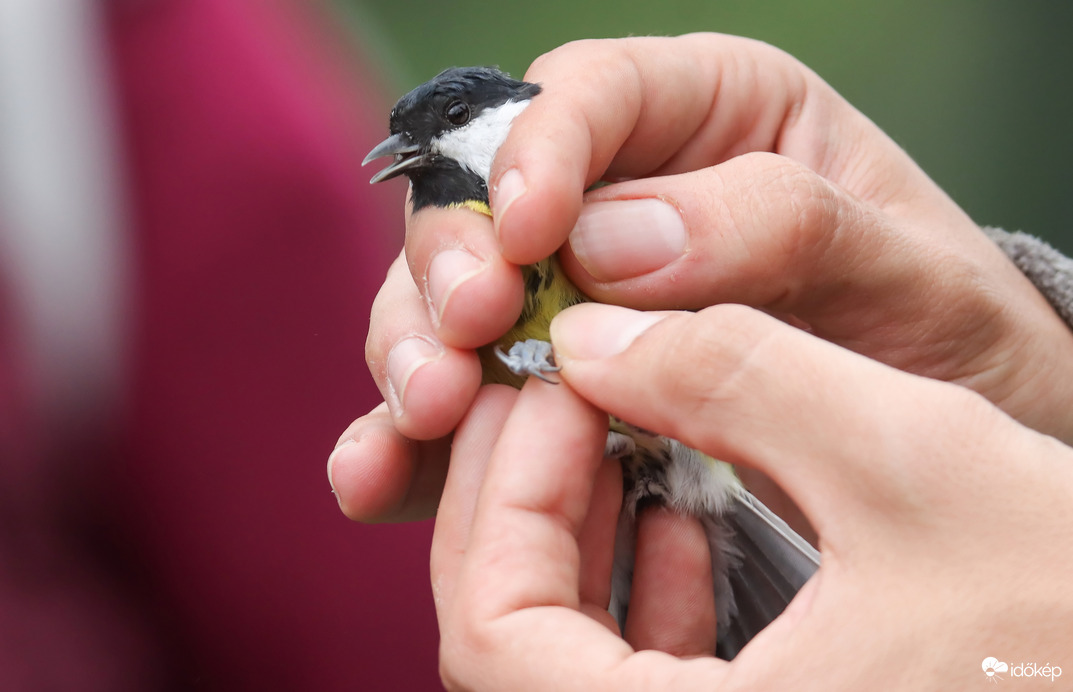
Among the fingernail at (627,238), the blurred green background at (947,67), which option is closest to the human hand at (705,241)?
the fingernail at (627,238)

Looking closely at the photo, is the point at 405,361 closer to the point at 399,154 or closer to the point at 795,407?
the point at 399,154

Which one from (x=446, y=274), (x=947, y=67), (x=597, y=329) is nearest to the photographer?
(x=597, y=329)

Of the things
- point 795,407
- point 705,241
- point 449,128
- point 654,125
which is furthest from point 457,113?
point 795,407

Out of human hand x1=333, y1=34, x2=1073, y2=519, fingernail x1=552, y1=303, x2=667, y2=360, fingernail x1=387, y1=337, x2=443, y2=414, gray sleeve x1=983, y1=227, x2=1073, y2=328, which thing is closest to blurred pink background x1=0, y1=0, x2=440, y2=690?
human hand x1=333, y1=34, x2=1073, y2=519

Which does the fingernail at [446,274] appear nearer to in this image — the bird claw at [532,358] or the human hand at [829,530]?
the bird claw at [532,358]

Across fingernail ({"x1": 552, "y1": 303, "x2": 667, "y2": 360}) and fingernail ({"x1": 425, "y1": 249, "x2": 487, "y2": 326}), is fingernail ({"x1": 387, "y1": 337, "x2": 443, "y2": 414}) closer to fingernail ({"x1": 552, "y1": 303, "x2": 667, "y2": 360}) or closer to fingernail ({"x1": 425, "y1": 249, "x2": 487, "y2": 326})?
fingernail ({"x1": 425, "y1": 249, "x2": 487, "y2": 326})

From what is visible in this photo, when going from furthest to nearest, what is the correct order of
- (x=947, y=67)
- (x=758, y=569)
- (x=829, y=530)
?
(x=947, y=67) < (x=758, y=569) < (x=829, y=530)
